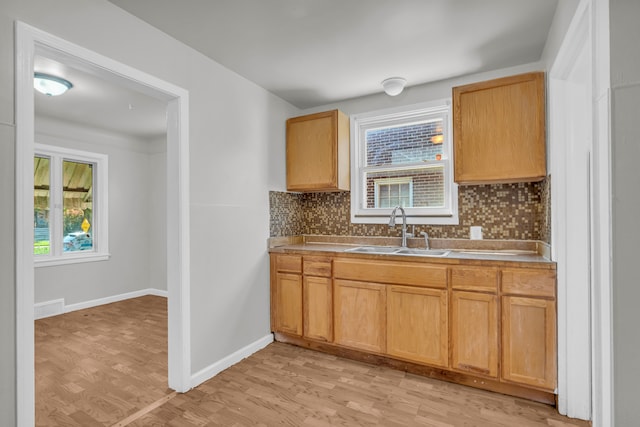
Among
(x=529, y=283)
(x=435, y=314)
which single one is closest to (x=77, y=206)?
(x=435, y=314)

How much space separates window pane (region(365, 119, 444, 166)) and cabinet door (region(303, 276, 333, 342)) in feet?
4.61

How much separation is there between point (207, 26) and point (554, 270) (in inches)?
108

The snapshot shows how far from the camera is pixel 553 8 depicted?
1.95m

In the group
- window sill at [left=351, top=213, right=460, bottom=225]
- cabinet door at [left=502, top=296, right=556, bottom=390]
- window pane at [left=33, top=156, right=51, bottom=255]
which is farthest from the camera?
window pane at [left=33, top=156, right=51, bottom=255]

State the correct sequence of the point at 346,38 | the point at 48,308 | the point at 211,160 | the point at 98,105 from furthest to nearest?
the point at 48,308 < the point at 98,105 < the point at 211,160 < the point at 346,38

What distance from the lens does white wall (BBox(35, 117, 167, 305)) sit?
4.27 m

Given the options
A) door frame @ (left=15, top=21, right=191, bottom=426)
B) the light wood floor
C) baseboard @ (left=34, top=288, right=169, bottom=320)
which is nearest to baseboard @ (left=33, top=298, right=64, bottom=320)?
baseboard @ (left=34, top=288, right=169, bottom=320)

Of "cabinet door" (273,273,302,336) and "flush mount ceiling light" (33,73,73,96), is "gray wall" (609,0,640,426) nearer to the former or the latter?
"cabinet door" (273,273,302,336)

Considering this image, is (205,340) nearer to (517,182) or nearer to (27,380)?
(27,380)

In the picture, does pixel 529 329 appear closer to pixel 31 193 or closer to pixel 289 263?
pixel 289 263

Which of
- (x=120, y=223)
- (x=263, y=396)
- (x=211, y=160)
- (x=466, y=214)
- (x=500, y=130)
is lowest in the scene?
(x=263, y=396)

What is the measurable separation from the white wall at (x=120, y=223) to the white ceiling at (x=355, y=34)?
10.2 feet

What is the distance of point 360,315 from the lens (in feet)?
9.06

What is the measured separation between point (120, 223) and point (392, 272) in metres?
4.38
